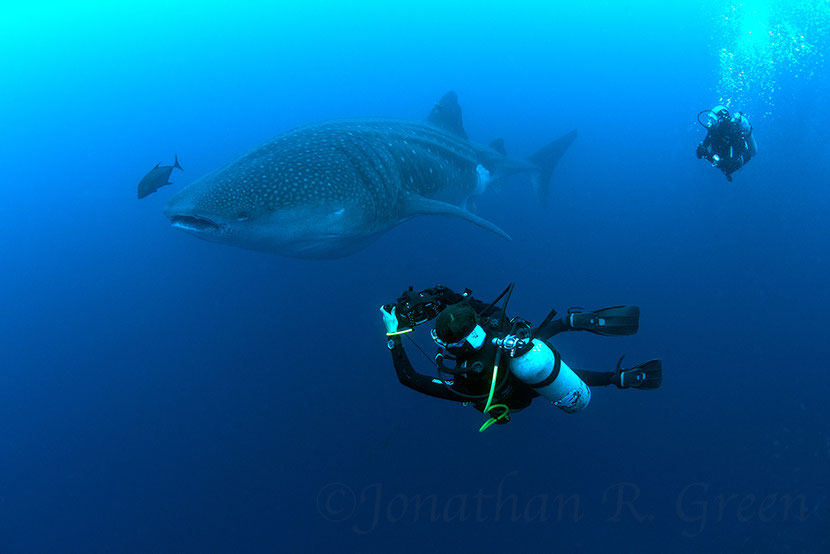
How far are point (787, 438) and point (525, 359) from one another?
6460mm

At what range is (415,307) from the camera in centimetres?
311

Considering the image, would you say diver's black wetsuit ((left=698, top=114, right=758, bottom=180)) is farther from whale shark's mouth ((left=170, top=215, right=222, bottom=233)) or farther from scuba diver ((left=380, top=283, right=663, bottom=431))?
whale shark's mouth ((left=170, top=215, right=222, bottom=233))

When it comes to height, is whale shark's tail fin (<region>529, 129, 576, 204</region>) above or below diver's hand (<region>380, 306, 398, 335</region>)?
above

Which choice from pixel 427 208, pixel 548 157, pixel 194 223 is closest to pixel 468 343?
pixel 194 223

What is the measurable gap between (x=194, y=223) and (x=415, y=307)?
2083mm

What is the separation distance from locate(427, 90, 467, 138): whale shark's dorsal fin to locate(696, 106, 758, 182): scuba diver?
413 cm

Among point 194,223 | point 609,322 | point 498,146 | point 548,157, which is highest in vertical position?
point 498,146

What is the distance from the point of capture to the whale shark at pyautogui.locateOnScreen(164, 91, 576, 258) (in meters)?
3.77

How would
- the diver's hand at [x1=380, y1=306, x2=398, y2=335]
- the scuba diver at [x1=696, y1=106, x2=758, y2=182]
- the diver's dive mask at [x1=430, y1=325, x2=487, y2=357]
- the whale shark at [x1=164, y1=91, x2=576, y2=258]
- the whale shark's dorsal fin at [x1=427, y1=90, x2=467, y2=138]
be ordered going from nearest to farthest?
the diver's dive mask at [x1=430, y1=325, x2=487, y2=357] < the diver's hand at [x1=380, y1=306, x2=398, y2=335] < the whale shark at [x1=164, y1=91, x2=576, y2=258] < the scuba diver at [x1=696, y1=106, x2=758, y2=182] < the whale shark's dorsal fin at [x1=427, y1=90, x2=467, y2=138]

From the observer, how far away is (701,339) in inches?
305

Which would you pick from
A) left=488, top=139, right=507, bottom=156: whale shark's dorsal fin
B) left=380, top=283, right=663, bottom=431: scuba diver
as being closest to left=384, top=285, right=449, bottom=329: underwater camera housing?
left=380, top=283, right=663, bottom=431: scuba diver

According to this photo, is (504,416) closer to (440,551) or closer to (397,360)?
(397,360)

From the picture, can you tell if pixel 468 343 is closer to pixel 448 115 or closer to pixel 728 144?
pixel 448 115

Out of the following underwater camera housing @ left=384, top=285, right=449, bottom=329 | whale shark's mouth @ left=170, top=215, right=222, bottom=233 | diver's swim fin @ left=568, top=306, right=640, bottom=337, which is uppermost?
whale shark's mouth @ left=170, top=215, right=222, bottom=233
